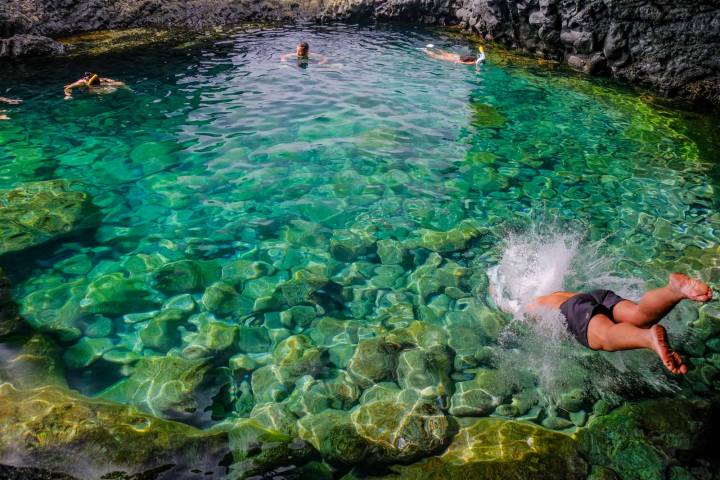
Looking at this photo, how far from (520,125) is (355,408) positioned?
989 cm

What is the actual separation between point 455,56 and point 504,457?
17838 millimetres

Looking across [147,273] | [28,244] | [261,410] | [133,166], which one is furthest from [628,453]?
[133,166]

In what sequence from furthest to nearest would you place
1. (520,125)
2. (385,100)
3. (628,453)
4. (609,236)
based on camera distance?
1. (385,100)
2. (520,125)
3. (609,236)
4. (628,453)

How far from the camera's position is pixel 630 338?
12.8 ft

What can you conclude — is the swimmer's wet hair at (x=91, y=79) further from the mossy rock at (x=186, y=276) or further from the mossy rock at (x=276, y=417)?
the mossy rock at (x=276, y=417)

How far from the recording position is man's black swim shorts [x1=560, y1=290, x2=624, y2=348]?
4609 millimetres

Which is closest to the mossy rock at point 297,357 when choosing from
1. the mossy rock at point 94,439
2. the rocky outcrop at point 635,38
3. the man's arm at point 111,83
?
the mossy rock at point 94,439

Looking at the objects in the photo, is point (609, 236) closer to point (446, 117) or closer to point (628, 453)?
point (628, 453)

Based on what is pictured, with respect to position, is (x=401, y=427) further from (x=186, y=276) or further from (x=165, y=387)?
(x=186, y=276)

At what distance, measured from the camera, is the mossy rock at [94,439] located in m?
3.49

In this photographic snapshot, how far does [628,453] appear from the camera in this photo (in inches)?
157

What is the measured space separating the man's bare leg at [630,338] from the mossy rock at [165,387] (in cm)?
412

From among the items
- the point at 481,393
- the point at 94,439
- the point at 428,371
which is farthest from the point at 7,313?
the point at 481,393

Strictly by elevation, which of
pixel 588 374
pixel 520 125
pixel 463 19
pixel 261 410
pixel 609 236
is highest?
pixel 463 19
